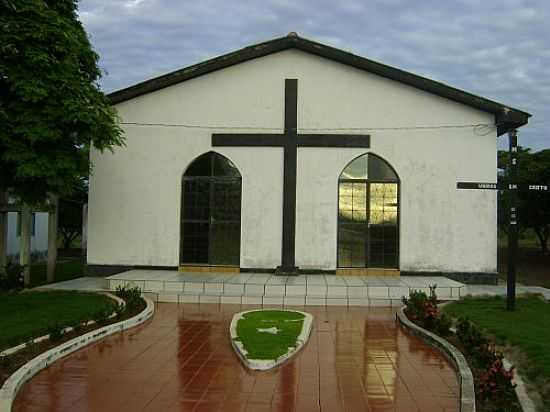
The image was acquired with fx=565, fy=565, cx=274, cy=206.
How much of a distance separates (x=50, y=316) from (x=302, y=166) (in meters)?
7.57

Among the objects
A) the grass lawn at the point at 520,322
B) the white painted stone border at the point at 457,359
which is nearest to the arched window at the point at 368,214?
the grass lawn at the point at 520,322

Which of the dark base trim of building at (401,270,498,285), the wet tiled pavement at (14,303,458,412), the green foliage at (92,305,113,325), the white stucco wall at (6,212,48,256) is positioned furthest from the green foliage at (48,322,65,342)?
the dark base trim of building at (401,270,498,285)

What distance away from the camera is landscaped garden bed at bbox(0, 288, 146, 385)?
734 centimetres

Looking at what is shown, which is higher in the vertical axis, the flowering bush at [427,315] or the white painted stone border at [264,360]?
the flowering bush at [427,315]

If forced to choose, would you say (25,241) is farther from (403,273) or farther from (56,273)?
(403,273)

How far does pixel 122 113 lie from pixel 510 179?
32.7ft

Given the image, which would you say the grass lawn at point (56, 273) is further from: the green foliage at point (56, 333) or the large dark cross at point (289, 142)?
the green foliage at point (56, 333)

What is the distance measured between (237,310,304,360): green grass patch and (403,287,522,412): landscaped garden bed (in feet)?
6.75

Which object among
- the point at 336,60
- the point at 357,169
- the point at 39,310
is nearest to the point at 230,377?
the point at 39,310

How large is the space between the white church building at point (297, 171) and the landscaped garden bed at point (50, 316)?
346 cm

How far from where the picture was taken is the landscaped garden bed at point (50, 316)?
7336 mm

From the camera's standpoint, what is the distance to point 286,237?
48.0 feet

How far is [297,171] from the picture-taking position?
48.5 feet

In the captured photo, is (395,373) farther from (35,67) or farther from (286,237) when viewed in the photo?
(35,67)
